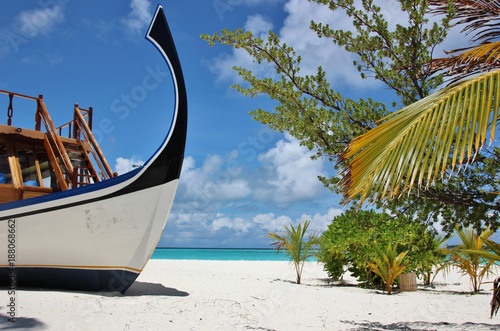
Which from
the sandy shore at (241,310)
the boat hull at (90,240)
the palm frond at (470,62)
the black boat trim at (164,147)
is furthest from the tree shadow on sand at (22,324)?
the palm frond at (470,62)

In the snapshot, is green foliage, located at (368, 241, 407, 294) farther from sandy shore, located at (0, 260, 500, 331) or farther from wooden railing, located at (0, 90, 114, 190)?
wooden railing, located at (0, 90, 114, 190)

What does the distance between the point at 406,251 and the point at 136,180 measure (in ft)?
21.1

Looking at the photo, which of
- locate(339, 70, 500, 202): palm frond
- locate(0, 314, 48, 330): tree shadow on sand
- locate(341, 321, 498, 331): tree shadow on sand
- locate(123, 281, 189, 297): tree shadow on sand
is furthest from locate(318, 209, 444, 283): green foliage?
locate(339, 70, 500, 202): palm frond

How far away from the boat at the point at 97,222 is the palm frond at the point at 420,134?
17.2ft

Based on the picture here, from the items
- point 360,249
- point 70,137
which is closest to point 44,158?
point 70,137

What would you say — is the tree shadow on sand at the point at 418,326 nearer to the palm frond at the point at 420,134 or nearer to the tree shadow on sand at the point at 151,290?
the tree shadow on sand at the point at 151,290

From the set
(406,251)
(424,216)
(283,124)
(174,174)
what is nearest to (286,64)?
(283,124)

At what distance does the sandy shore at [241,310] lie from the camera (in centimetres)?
602

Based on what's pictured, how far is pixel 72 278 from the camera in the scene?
8203 millimetres

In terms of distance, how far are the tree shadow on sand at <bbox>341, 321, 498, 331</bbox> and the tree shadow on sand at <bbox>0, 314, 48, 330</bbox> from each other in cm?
402

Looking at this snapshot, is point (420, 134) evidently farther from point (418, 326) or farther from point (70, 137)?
point (70, 137)

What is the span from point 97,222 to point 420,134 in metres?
6.10

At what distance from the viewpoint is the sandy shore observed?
19.8ft

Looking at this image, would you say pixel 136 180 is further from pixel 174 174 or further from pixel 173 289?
pixel 173 289
